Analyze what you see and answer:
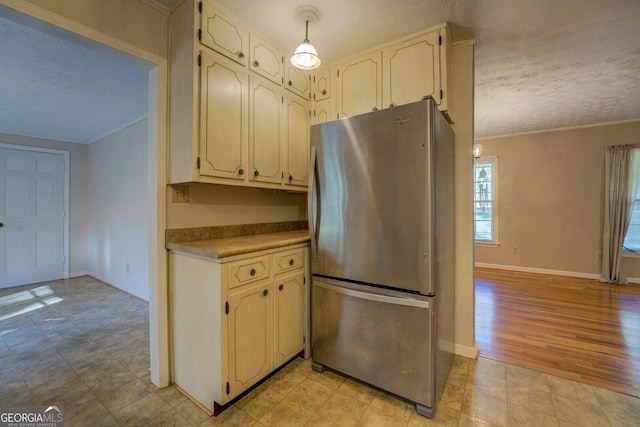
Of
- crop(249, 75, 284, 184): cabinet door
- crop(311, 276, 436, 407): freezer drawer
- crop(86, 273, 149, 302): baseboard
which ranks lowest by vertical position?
crop(86, 273, 149, 302): baseboard

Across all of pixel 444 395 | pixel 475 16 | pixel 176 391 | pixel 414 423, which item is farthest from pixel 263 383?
pixel 475 16

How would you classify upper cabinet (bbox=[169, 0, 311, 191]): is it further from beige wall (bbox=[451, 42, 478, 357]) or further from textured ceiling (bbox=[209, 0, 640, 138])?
beige wall (bbox=[451, 42, 478, 357])

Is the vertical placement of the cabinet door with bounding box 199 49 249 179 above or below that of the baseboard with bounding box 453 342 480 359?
above

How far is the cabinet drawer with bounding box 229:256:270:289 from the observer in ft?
4.93

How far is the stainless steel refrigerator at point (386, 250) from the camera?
4.83ft

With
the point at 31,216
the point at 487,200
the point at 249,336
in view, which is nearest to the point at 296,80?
the point at 249,336

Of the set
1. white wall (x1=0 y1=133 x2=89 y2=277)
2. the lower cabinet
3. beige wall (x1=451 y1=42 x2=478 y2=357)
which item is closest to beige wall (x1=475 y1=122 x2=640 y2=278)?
beige wall (x1=451 y1=42 x2=478 y2=357)

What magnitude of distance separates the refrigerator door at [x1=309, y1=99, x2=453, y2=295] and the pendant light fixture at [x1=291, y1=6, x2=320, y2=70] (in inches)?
15.7

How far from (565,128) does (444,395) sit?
5040 mm

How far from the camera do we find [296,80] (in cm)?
233

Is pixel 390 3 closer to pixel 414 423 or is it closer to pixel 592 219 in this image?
pixel 414 423

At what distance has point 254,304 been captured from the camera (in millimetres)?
1643

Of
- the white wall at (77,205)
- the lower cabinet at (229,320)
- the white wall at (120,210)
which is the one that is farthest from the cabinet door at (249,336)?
the white wall at (77,205)

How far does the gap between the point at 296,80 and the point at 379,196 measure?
1.40m
